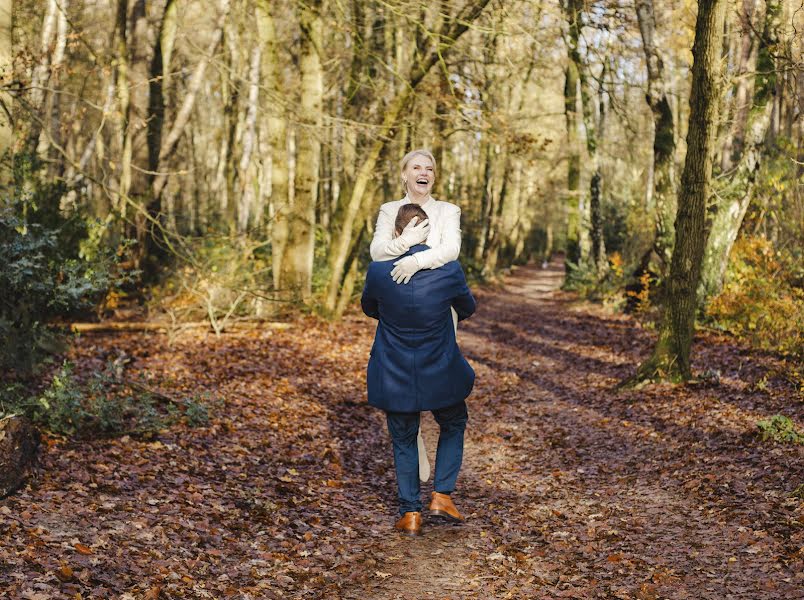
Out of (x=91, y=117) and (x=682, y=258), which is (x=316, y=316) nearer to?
(x=682, y=258)

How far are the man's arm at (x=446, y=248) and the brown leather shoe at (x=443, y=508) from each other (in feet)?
5.35

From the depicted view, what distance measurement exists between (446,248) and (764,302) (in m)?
8.87

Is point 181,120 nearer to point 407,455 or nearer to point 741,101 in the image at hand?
point 407,455

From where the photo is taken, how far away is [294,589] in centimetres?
436

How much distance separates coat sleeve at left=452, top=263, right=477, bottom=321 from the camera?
4.93 metres

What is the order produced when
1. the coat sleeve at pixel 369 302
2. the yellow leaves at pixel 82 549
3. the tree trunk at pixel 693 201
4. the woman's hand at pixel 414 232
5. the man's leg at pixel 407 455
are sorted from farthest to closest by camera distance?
the tree trunk at pixel 693 201
the man's leg at pixel 407 455
the coat sleeve at pixel 369 302
the woman's hand at pixel 414 232
the yellow leaves at pixel 82 549

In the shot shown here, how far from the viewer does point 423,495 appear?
632 cm

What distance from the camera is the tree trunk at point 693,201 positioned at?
8.44 meters

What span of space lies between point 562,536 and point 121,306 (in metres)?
11.5

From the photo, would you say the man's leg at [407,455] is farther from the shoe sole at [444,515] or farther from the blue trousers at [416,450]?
the shoe sole at [444,515]

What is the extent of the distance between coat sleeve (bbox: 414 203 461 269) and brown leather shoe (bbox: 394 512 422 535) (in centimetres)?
174

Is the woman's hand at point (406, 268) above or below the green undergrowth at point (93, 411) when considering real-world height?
above

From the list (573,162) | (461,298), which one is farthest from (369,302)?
(573,162)

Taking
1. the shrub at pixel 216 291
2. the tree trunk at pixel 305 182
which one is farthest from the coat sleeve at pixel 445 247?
the tree trunk at pixel 305 182
